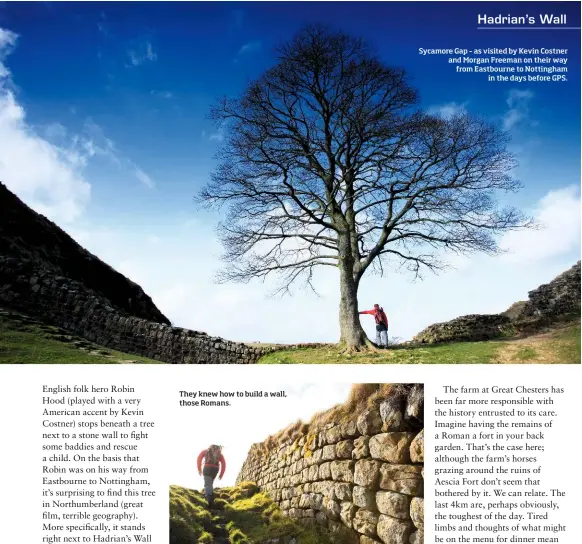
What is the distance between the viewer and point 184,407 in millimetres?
7109

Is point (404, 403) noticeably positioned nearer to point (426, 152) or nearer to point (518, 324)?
point (426, 152)

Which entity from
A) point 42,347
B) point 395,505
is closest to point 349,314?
point 42,347

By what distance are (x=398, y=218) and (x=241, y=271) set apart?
14.9ft

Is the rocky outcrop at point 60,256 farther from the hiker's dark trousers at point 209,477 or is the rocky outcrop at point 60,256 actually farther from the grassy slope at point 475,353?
the hiker's dark trousers at point 209,477

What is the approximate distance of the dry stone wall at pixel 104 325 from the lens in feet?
46.1

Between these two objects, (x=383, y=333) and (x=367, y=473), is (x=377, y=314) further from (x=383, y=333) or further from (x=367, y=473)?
(x=367, y=473)

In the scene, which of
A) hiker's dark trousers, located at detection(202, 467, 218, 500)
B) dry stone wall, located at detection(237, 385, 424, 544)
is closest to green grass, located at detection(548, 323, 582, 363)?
dry stone wall, located at detection(237, 385, 424, 544)

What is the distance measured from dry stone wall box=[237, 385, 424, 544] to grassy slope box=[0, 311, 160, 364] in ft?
21.8

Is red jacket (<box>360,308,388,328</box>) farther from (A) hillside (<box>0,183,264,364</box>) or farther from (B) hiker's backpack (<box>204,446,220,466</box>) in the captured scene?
(B) hiker's backpack (<box>204,446,220,466</box>)

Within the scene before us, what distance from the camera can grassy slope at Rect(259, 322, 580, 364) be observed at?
11852 mm

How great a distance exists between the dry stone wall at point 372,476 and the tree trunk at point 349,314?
7076mm

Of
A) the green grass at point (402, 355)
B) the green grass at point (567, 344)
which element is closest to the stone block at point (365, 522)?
the green grass at point (402, 355)

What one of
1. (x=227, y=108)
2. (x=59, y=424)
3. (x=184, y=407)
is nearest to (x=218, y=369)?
(x=184, y=407)

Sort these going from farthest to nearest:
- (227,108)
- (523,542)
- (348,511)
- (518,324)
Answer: (518,324) < (227,108) < (523,542) < (348,511)
